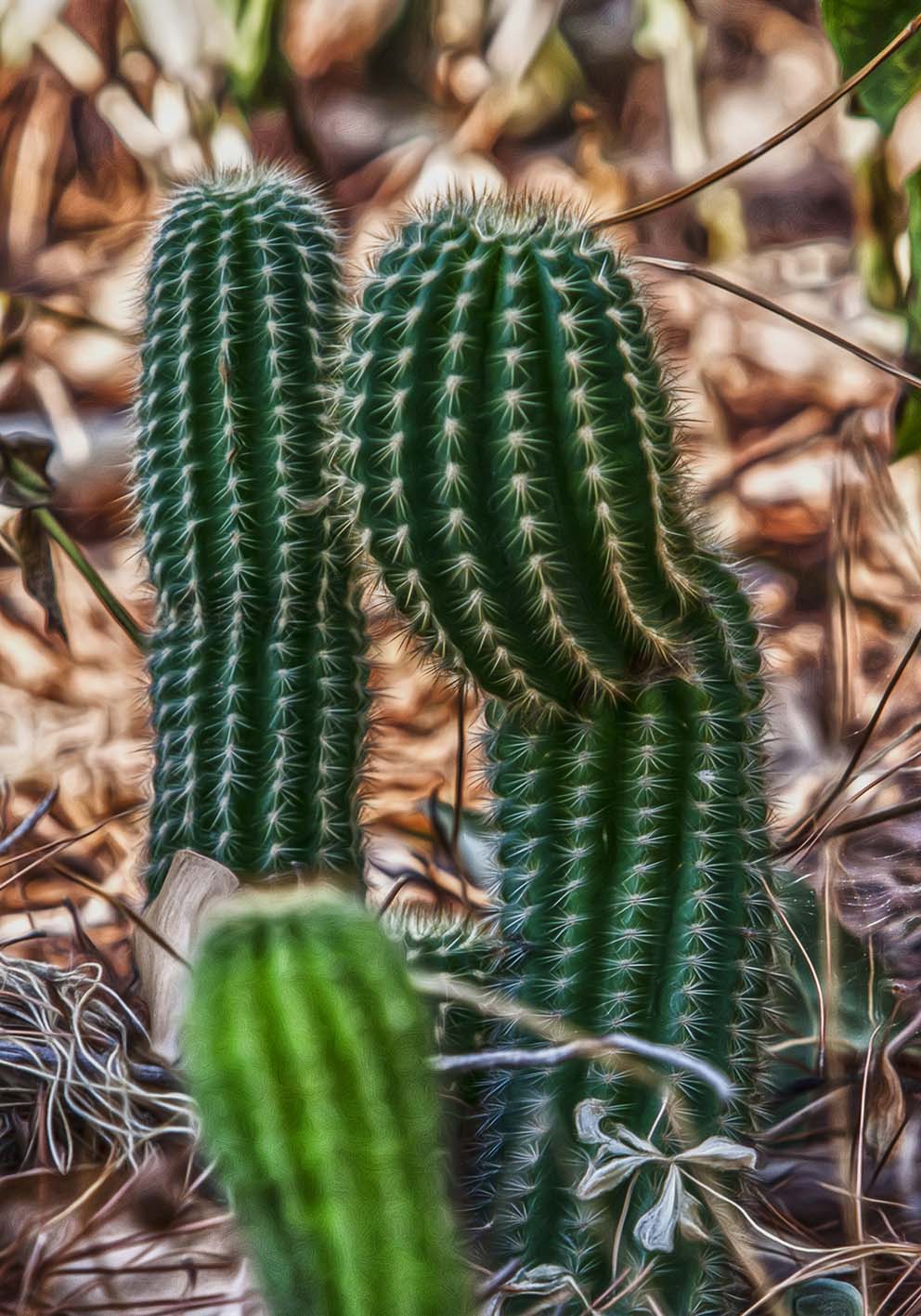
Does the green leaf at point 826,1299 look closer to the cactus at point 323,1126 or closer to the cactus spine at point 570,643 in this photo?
the cactus spine at point 570,643

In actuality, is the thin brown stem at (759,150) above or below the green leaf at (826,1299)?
above

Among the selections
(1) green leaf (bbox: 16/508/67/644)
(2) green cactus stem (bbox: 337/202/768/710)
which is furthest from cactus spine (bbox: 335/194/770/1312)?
(1) green leaf (bbox: 16/508/67/644)

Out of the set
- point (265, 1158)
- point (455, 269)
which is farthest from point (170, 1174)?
point (455, 269)

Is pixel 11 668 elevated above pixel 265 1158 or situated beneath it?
elevated above

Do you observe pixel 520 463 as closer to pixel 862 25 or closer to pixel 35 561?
pixel 862 25

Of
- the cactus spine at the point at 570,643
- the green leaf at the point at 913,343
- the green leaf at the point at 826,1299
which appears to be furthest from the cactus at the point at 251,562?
the green leaf at the point at 913,343

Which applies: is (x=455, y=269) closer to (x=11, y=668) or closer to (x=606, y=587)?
(x=606, y=587)

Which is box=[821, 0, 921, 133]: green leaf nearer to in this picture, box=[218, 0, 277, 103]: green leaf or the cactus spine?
the cactus spine
